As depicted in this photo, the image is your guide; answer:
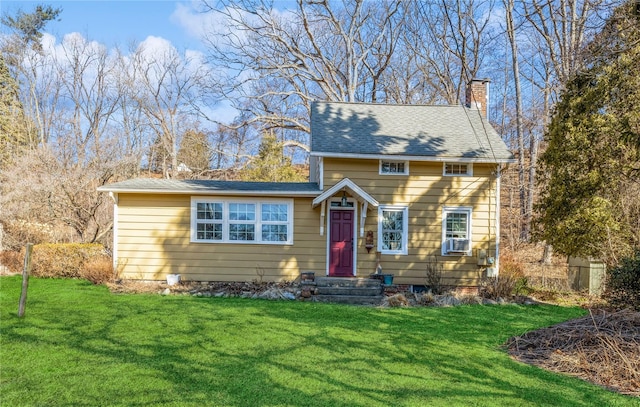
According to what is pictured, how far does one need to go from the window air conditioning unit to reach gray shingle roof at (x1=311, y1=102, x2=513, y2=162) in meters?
2.29

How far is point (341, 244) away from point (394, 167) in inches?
105

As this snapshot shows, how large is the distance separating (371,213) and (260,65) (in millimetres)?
14675

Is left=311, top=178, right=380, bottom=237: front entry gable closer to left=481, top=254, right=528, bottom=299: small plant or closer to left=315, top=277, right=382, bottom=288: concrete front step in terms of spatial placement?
left=315, top=277, right=382, bottom=288: concrete front step

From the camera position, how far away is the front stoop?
11.5 m

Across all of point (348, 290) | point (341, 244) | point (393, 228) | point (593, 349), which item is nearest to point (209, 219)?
point (341, 244)

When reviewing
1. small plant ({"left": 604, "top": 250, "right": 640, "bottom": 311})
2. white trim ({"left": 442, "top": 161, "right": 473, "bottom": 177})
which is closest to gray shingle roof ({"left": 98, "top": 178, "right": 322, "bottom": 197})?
white trim ({"left": 442, "top": 161, "right": 473, "bottom": 177})

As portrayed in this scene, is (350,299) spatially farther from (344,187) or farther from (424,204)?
(424,204)

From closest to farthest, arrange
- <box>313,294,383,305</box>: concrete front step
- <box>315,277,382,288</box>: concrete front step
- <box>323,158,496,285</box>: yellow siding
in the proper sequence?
<box>313,294,383,305</box>: concrete front step, <box>315,277,382,288</box>: concrete front step, <box>323,158,496,285</box>: yellow siding

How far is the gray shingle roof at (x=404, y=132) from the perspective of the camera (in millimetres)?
12773

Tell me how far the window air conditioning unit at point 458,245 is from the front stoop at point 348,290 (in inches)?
89.9

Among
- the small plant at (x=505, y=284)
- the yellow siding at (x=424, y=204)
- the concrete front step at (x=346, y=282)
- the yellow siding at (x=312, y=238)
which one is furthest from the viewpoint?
the yellow siding at (x=424, y=204)

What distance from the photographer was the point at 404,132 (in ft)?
45.7

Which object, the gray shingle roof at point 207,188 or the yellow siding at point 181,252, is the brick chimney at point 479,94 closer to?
the gray shingle roof at point 207,188

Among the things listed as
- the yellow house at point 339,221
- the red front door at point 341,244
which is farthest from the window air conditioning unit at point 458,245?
the red front door at point 341,244
